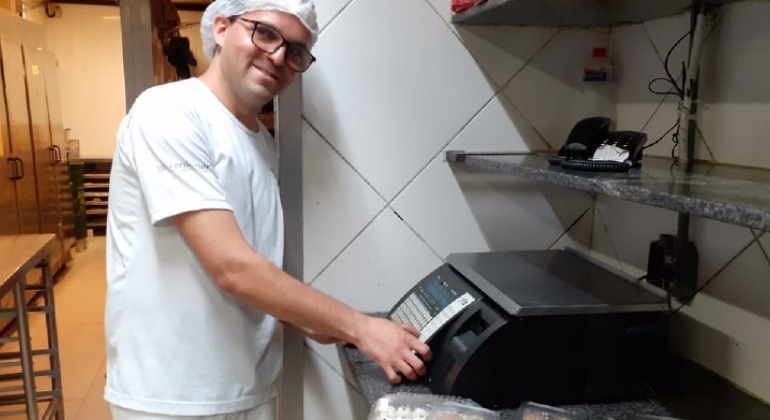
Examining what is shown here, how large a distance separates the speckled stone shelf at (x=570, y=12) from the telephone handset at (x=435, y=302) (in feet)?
1.86

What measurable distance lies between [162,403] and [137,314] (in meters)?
0.17

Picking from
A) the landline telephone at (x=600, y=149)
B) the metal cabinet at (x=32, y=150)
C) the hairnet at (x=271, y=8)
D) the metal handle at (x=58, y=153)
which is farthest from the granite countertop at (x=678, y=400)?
the metal handle at (x=58, y=153)

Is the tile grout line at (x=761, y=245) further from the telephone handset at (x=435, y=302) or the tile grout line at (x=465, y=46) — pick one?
the tile grout line at (x=465, y=46)

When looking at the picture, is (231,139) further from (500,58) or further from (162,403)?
(500,58)

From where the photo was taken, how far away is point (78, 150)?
19.2 feet

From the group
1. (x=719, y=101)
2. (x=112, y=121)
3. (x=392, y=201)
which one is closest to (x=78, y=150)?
(x=112, y=121)

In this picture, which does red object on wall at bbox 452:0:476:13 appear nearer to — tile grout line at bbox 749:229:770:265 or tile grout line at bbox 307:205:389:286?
tile grout line at bbox 307:205:389:286

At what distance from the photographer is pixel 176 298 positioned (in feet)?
3.40

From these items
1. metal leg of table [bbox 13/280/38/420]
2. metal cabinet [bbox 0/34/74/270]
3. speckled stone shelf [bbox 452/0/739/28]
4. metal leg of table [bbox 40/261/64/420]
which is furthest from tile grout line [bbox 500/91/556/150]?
metal cabinet [bbox 0/34/74/270]

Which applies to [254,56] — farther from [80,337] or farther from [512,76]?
[80,337]

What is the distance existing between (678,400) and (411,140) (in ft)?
2.54

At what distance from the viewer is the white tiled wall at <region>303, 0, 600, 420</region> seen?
129cm

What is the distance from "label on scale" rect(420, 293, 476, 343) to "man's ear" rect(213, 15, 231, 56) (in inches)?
26.4

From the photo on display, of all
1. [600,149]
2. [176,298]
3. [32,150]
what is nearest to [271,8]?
[176,298]
